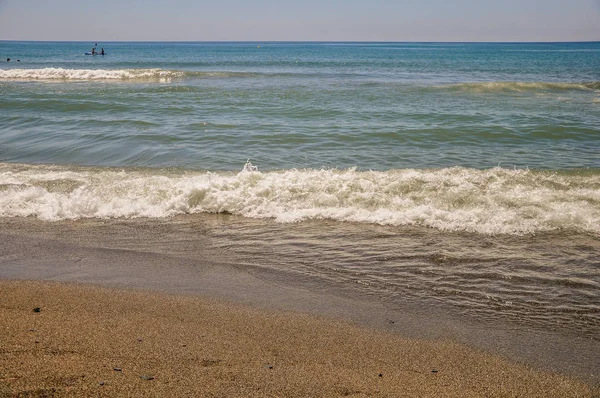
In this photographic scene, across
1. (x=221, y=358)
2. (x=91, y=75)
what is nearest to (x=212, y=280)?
(x=221, y=358)

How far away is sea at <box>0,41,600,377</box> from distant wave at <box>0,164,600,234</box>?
3cm

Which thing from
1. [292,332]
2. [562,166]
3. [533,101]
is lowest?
[292,332]

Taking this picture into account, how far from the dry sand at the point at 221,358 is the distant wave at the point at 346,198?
3010 mm

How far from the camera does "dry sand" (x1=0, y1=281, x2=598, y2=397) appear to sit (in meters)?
3.04

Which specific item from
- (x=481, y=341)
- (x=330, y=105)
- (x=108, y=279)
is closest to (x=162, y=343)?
(x=108, y=279)

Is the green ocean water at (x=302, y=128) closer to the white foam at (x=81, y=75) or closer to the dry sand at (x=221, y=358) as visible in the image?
the dry sand at (x=221, y=358)

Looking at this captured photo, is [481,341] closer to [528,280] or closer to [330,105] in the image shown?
[528,280]

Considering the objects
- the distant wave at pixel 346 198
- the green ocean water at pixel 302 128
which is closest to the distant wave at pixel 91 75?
the green ocean water at pixel 302 128

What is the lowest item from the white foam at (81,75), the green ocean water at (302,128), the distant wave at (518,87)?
the green ocean water at (302,128)

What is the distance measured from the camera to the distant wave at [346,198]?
22.3 ft

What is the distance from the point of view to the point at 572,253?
5648 mm

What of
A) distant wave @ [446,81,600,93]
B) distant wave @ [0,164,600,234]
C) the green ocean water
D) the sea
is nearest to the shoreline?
the sea

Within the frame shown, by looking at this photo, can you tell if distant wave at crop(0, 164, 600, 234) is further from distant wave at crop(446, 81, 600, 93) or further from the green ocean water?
distant wave at crop(446, 81, 600, 93)

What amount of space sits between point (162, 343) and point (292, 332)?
1.00 metres
